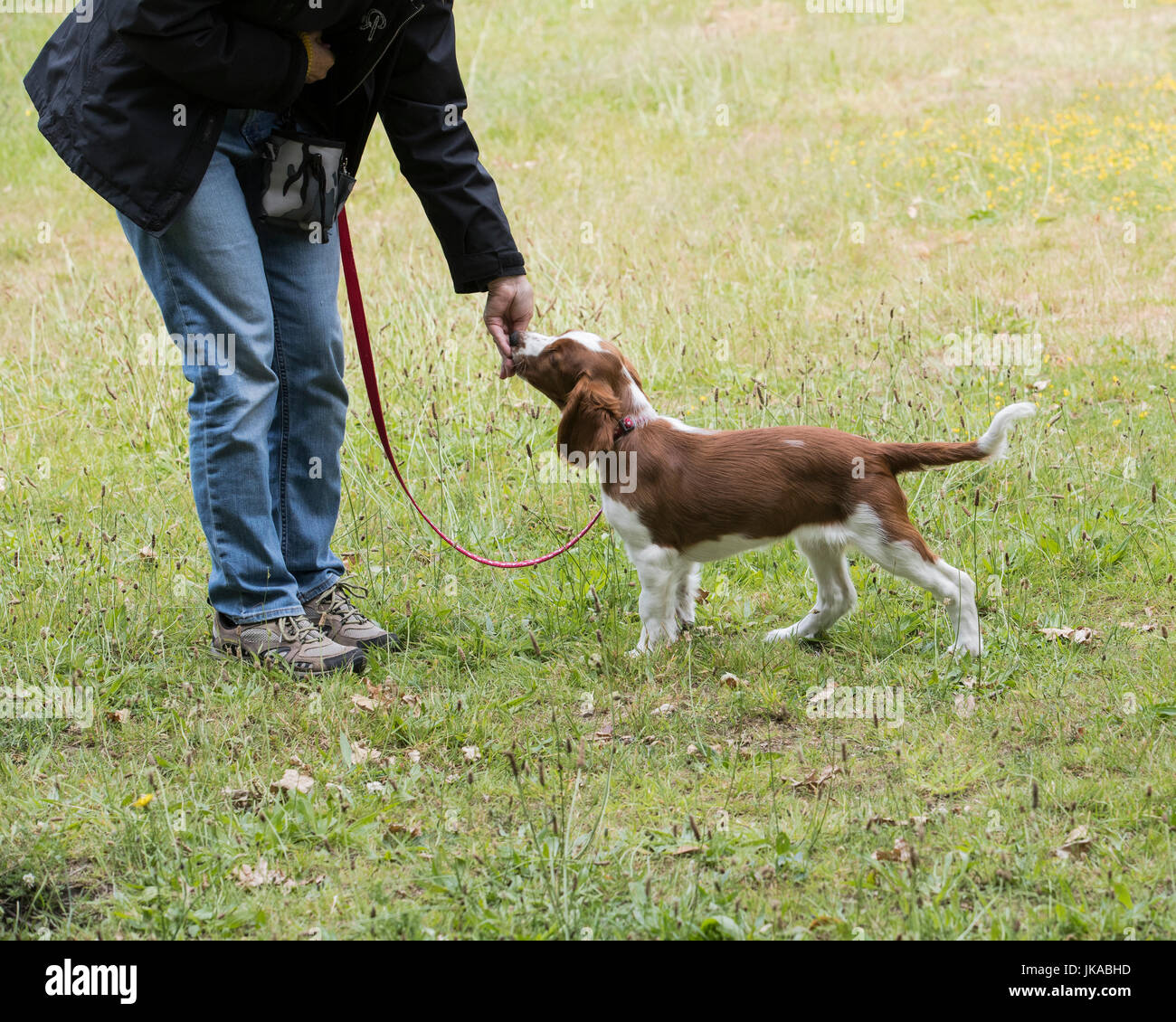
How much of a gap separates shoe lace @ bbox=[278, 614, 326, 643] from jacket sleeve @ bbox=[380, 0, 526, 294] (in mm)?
1252

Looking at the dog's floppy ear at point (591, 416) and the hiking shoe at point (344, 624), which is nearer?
the dog's floppy ear at point (591, 416)

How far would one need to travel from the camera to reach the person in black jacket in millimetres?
3434

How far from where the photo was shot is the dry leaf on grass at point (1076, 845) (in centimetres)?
290

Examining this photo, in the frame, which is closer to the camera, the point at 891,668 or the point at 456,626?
the point at 891,668

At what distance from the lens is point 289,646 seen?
405cm

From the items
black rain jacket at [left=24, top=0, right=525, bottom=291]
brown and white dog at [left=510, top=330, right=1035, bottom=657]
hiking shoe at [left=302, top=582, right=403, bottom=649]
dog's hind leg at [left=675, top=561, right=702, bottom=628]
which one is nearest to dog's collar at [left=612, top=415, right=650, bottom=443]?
brown and white dog at [left=510, top=330, right=1035, bottom=657]

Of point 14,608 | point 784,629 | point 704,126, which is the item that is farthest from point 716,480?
point 704,126

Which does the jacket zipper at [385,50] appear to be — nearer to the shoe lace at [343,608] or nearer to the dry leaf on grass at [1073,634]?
the shoe lace at [343,608]

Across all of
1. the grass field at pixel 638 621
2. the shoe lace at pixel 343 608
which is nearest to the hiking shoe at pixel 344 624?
the shoe lace at pixel 343 608

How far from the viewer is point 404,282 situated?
8.16 metres

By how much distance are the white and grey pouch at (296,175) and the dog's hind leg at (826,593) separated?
1.94m

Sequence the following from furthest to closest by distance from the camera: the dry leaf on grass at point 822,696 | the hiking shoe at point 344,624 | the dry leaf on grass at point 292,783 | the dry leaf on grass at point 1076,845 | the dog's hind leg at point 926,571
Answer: the hiking shoe at point 344,624
the dog's hind leg at point 926,571
the dry leaf on grass at point 822,696
the dry leaf on grass at point 292,783
the dry leaf on grass at point 1076,845

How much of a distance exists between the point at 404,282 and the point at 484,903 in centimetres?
596
